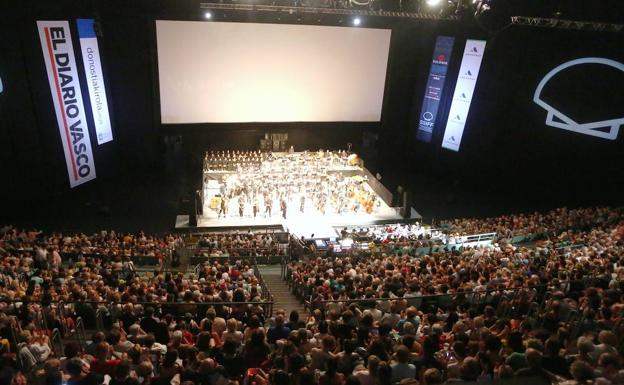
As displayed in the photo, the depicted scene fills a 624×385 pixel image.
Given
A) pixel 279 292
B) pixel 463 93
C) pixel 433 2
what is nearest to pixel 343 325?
pixel 279 292

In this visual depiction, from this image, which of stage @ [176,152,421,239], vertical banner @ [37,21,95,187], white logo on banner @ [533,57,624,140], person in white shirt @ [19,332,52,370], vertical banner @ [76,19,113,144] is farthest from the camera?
stage @ [176,152,421,239]

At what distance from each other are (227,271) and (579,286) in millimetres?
6297

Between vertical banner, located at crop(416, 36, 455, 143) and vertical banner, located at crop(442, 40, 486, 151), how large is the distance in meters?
0.78

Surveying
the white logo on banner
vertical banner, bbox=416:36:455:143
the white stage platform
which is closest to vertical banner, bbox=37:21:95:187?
the white stage platform

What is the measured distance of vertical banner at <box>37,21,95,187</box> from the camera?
16.2 metres

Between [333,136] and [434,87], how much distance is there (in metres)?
5.17

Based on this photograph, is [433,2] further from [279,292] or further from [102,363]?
[102,363]

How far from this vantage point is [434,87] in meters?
22.1

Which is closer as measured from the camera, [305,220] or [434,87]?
[305,220]

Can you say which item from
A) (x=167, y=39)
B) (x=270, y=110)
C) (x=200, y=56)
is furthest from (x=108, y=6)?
(x=270, y=110)

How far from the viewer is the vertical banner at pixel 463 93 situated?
20.1 m

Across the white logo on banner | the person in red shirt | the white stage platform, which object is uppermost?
the white logo on banner

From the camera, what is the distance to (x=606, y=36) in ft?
53.9

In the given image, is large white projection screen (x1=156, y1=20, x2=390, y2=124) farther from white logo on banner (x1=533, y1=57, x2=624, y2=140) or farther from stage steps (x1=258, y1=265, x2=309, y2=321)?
stage steps (x1=258, y1=265, x2=309, y2=321)
